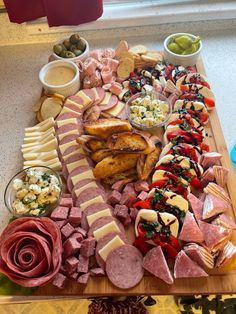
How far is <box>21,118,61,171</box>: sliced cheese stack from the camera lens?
1.45 meters

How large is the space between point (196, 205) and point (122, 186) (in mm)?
262

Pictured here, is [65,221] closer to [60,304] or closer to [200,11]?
[60,304]

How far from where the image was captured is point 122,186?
53.9 inches

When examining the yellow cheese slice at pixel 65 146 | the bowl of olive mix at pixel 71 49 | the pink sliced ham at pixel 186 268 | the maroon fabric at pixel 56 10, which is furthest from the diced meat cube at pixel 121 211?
the maroon fabric at pixel 56 10

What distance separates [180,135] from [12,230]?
0.67 meters

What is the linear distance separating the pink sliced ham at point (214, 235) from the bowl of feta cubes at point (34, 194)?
49 centimetres

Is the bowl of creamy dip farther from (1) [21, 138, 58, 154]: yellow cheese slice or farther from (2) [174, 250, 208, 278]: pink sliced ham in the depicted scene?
(2) [174, 250, 208, 278]: pink sliced ham

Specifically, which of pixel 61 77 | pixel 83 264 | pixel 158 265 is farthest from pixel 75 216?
pixel 61 77

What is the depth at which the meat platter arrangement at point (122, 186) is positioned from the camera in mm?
1168

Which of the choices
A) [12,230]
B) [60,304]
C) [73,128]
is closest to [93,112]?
[73,128]

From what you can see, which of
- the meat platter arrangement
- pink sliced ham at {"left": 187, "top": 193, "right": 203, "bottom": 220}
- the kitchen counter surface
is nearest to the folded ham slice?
the meat platter arrangement

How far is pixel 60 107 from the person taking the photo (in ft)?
5.24

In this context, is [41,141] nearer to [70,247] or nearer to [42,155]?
[42,155]

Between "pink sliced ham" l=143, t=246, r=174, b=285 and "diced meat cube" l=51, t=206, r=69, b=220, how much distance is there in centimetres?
29
